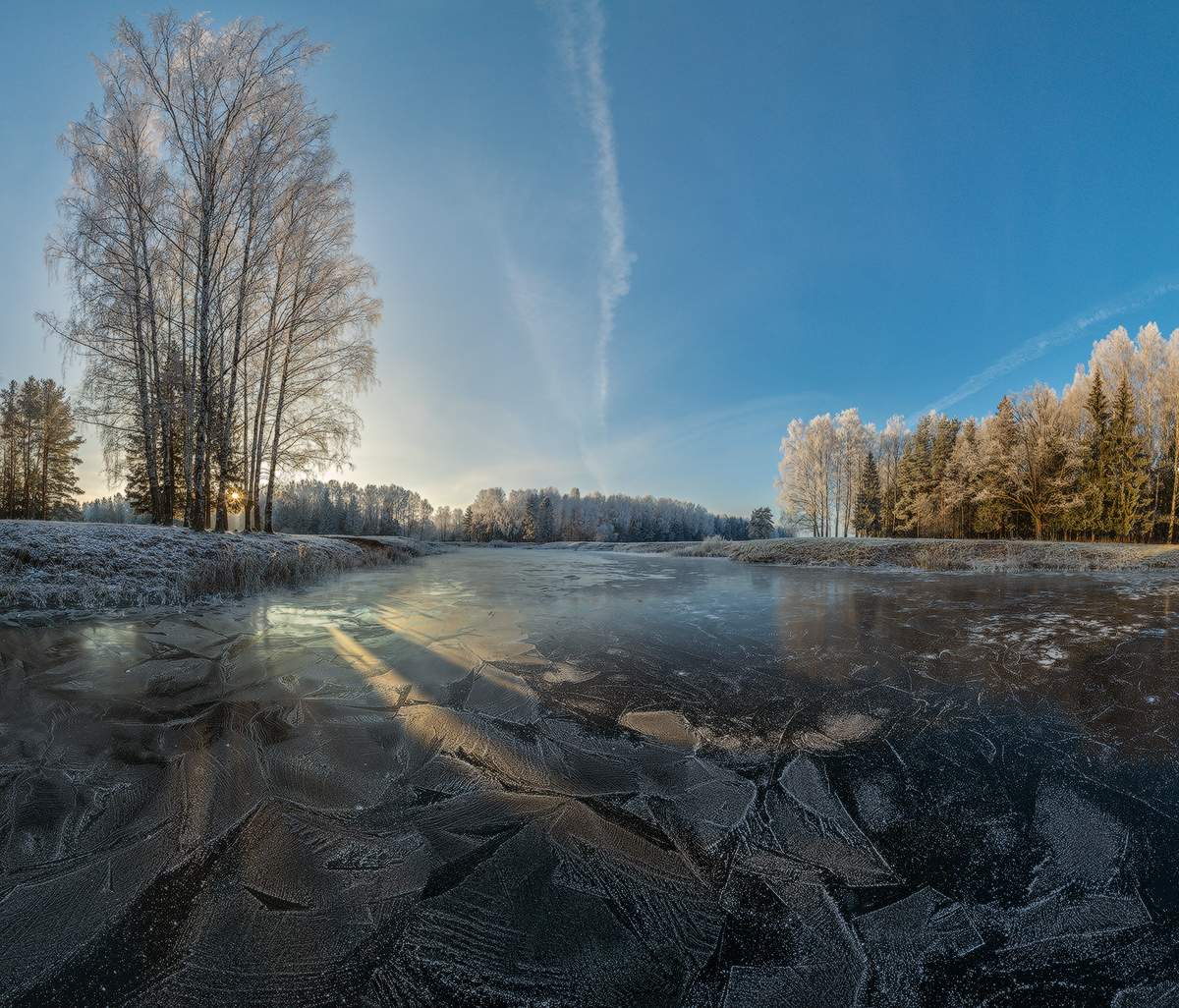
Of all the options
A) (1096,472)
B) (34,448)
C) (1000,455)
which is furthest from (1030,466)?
(34,448)

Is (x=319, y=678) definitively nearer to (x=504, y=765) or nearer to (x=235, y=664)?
(x=235, y=664)

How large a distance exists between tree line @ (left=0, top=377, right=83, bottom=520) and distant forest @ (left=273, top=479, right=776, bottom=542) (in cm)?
3607

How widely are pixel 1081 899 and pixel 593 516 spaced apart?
83594 millimetres

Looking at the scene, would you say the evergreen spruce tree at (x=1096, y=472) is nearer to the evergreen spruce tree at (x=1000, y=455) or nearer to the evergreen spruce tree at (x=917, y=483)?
the evergreen spruce tree at (x=1000, y=455)

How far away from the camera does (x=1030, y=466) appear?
1046 inches

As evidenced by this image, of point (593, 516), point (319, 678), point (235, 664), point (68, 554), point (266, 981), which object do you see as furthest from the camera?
point (593, 516)

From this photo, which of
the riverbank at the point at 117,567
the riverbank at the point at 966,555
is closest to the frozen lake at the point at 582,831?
the riverbank at the point at 117,567

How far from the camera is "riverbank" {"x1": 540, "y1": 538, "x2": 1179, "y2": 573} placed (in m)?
17.3

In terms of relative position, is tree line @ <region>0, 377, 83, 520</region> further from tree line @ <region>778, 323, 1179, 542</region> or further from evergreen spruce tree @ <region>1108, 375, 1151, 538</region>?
evergreen spruce tree @ <region>1108, 375, 1151, 538</region>

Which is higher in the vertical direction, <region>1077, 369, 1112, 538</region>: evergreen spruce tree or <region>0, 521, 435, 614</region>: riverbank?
<region>1077, 369, 1112, 538</region>: evergreen spruce tree

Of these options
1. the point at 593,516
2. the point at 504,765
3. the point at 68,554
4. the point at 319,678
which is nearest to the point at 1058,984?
the point at 504,765

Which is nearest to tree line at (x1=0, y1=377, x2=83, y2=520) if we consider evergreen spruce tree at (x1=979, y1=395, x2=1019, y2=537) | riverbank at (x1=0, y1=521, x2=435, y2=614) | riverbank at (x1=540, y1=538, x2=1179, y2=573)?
riverbank at (x1=0, y1=521, x2=435, y2=614)

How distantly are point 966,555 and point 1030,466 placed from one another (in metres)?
13.7

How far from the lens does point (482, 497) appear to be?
85.9m
